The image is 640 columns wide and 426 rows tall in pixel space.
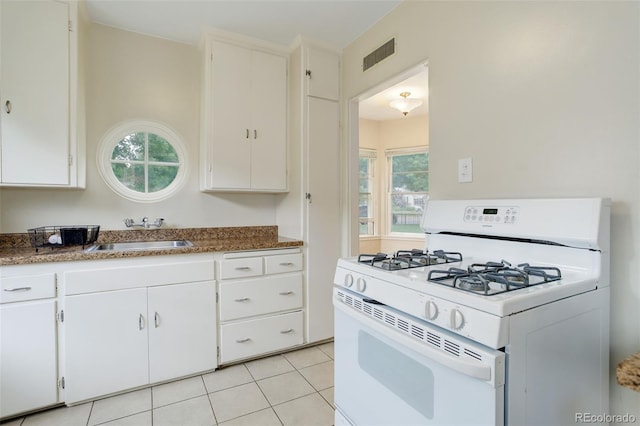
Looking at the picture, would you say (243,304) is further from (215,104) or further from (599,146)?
(599,146)

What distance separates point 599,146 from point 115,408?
106 inches

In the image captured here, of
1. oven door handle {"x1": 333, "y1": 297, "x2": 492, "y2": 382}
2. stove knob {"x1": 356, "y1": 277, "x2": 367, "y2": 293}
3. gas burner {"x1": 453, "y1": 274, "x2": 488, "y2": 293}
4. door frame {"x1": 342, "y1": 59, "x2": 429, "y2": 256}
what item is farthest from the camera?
door frame {"x1": 342, "y1": 59, "x2": 429, "y2": 256}

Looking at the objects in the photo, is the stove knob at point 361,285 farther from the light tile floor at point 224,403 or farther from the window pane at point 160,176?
the window pane at point 160,176

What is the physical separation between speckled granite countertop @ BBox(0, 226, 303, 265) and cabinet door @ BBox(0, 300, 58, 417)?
256 millimetres

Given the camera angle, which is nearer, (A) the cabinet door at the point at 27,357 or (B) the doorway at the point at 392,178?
(A) the cabinet door at the point at 27,357

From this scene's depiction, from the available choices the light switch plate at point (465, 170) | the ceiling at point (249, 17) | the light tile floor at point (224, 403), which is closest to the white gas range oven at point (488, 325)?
the light switch plate at point (465, 170)

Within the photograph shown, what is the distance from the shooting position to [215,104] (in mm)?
2424

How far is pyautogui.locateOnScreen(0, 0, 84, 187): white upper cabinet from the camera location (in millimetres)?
1852

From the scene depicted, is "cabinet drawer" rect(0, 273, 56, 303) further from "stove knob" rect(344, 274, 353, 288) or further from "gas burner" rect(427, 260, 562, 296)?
"gas burner" rect(427, 260, 562, 296)

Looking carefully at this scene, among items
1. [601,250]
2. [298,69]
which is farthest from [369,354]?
[298,69]

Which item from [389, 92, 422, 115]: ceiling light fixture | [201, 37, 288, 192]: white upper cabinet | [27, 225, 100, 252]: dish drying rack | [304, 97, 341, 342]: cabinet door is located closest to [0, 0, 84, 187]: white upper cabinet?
[27, 225, 100, 252]: dish drying rack

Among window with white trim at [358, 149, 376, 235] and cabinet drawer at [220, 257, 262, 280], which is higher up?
window with white trim at [358, 149, 376, 235]

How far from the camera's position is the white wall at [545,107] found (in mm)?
1097

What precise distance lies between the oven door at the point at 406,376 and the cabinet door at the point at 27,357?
1.62m
